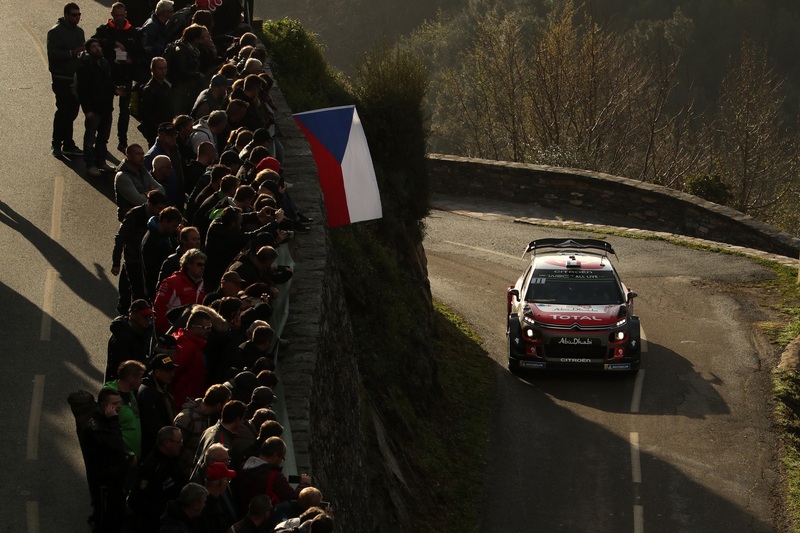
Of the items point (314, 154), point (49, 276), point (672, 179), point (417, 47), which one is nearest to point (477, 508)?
point (314, 154)

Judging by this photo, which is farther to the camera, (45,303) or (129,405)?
(45,303)

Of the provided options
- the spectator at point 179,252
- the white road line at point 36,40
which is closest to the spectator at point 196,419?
the spectator at point 179,252

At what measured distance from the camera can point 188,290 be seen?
1077 cm

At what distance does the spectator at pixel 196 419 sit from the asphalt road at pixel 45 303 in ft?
4.83

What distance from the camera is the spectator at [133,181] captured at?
13.3 m

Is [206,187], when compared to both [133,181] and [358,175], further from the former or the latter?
[358,175]

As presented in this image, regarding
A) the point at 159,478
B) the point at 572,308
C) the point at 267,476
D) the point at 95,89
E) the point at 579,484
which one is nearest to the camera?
the point at 267,476

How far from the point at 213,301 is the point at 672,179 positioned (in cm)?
3446

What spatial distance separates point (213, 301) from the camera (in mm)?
10555

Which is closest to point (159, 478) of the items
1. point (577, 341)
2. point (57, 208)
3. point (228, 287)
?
point (228, 287)

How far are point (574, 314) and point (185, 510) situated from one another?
44.7 feet

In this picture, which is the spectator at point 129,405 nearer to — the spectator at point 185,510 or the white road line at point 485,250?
the spectator at point 185,510

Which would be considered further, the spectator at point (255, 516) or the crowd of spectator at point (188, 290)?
the crowd of spectator at point (188, 290)

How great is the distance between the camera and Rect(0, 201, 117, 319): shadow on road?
549 inches
